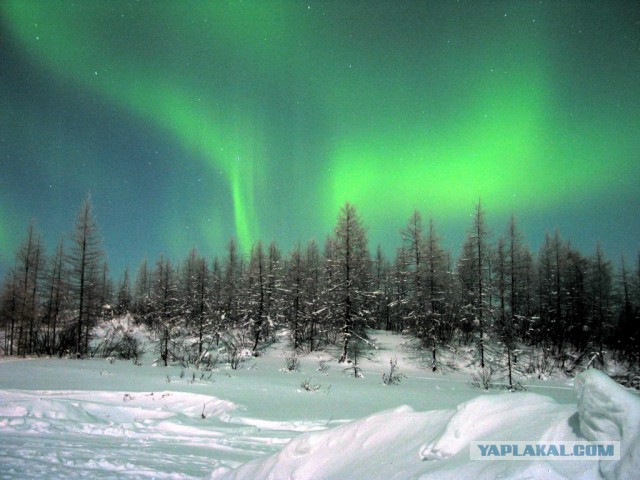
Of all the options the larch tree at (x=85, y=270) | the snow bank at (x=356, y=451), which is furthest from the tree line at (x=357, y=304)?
the snow bank at (x=356, y=451)

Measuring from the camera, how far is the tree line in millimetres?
29844

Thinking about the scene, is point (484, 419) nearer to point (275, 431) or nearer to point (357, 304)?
point (275, 431)

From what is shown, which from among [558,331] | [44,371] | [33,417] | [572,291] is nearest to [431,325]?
[558,331]

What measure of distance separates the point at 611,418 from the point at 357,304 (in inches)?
1230

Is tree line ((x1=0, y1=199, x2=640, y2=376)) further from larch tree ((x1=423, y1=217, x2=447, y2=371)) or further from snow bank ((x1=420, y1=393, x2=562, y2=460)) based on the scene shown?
snow bank ((x1=420, y1=393, x2=562, y2=460))

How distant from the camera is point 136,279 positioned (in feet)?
274

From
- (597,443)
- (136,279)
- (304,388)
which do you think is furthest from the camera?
(136,279)

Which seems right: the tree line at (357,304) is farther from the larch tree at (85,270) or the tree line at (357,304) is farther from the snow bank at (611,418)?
the snow bank at (611,418)

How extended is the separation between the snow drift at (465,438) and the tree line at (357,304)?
21.1 metres

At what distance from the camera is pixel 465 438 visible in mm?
2926

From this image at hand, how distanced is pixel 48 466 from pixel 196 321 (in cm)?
3717

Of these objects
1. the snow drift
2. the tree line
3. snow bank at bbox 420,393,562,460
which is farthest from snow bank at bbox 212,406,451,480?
the tree line

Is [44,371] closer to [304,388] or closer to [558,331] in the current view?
[304,388]

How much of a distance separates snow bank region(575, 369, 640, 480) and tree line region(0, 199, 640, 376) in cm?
2329
